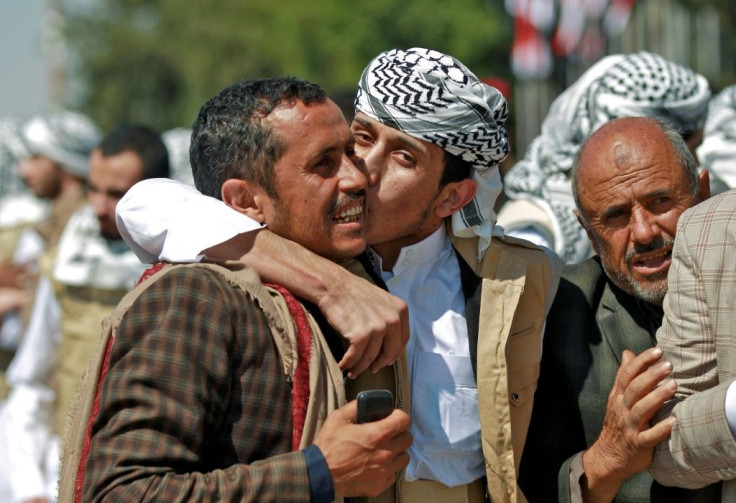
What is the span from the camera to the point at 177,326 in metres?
2.48

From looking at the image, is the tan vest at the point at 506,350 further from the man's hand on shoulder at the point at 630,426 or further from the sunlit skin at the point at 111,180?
the sunlit skin at the point at 111,180

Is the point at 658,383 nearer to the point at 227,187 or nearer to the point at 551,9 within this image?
the point at 227,187

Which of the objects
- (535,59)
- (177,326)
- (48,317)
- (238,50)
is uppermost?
(177,326)

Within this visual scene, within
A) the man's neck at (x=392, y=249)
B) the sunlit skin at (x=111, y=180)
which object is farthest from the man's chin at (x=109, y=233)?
the man's neck at (x=392, y=249)

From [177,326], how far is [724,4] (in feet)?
37.0

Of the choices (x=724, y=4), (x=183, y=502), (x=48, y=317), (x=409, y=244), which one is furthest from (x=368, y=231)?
(x=724, y=4)

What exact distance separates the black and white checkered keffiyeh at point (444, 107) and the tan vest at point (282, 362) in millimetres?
782

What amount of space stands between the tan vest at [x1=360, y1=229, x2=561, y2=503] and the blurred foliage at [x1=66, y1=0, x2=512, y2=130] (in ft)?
78.2

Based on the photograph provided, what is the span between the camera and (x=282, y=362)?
256 cm

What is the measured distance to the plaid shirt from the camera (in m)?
2.39

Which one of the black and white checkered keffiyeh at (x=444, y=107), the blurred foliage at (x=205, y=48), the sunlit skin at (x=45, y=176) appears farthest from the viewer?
the blurred foliage at (x=205, y=48)

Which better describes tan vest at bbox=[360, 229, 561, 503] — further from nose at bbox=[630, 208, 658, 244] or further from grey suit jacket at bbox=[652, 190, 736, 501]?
grey suit jacket at bbox=[652, 190, 736, 501]

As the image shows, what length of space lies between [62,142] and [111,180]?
2.16 metres

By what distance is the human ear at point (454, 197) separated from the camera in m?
3.30
